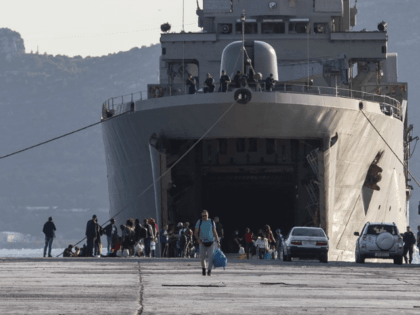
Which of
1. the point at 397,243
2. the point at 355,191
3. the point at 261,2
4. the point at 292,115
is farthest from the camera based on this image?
the point at 261,2

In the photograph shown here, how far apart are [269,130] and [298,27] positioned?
12.4 metres

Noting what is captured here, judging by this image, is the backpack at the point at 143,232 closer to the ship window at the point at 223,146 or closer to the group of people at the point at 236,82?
the group of people at the point at 236,82

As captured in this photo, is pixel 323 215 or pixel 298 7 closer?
pixel 323 215

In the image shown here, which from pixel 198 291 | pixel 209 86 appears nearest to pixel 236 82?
pixel 209 86

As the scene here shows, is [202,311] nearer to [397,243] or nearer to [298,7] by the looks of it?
[397,243]

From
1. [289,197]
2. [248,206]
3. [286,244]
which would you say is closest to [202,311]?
[286,244]

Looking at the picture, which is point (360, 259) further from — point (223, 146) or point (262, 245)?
point (223, 146)

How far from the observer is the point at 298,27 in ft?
145

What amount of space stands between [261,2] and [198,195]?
408 inches

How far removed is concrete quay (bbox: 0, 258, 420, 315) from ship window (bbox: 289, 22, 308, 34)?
23.9m

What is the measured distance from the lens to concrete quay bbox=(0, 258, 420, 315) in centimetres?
1152

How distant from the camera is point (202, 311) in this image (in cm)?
1112

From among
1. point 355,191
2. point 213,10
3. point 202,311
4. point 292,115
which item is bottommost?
point 202,311

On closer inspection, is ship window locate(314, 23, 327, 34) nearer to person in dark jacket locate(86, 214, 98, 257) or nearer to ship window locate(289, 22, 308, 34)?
ship window locate(289, 22, 308, 34)
